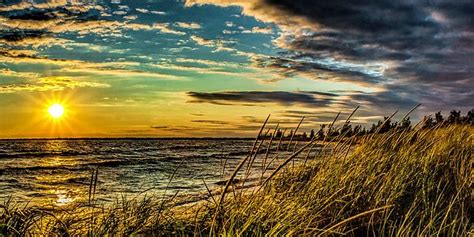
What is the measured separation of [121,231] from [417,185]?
141 inches

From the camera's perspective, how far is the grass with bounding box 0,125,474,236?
3.93 metres

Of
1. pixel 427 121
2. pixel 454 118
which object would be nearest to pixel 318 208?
pixel 427 121

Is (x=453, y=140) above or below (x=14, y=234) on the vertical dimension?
above

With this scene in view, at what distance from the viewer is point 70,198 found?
12.7 m

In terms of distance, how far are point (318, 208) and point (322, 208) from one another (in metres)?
0.08

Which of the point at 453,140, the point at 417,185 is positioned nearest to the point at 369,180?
the point at 417,185

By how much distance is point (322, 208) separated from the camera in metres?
4.55

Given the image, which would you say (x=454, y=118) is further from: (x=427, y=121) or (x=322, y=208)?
(x=322, y=208)

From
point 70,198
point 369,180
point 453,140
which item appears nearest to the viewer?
point 369,180

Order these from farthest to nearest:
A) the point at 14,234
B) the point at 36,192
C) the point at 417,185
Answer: the point at 36,192 → the point at 417,185 → the point at 14,234

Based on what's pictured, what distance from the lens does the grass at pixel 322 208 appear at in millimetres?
3928

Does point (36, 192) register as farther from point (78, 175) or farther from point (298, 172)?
point (298, 172)

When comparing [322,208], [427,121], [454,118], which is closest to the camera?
[322,208]

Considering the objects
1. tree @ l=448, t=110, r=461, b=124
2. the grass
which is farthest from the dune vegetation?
tree @ l=448, t=110, r=461, b=124
